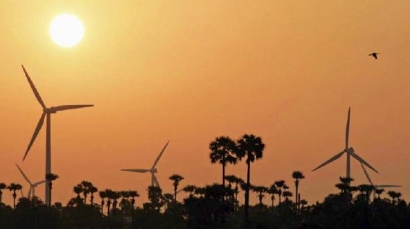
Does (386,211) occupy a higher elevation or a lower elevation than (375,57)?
lower

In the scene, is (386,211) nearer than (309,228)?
No

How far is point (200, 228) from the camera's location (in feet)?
650

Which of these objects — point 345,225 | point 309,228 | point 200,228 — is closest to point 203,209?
point 200,228

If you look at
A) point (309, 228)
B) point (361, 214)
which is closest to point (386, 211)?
point (361, 214)

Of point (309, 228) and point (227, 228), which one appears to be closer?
point (309, 228)

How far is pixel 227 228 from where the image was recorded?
198 metres

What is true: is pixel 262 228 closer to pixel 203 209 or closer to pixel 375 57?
pixel 203 209

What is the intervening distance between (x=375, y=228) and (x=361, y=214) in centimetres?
448

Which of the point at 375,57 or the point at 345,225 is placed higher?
the point at 375,57

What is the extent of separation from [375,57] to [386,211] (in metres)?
56.1

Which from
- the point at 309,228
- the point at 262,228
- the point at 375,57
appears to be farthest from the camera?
the point at 262,228

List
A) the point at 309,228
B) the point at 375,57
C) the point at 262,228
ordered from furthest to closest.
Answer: the point at 262,228 < the point at 309,228 < the point at 375,57

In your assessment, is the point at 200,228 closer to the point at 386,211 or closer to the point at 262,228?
the point at 262,228

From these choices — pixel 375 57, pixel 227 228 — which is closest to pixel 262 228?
pixel 227 228
